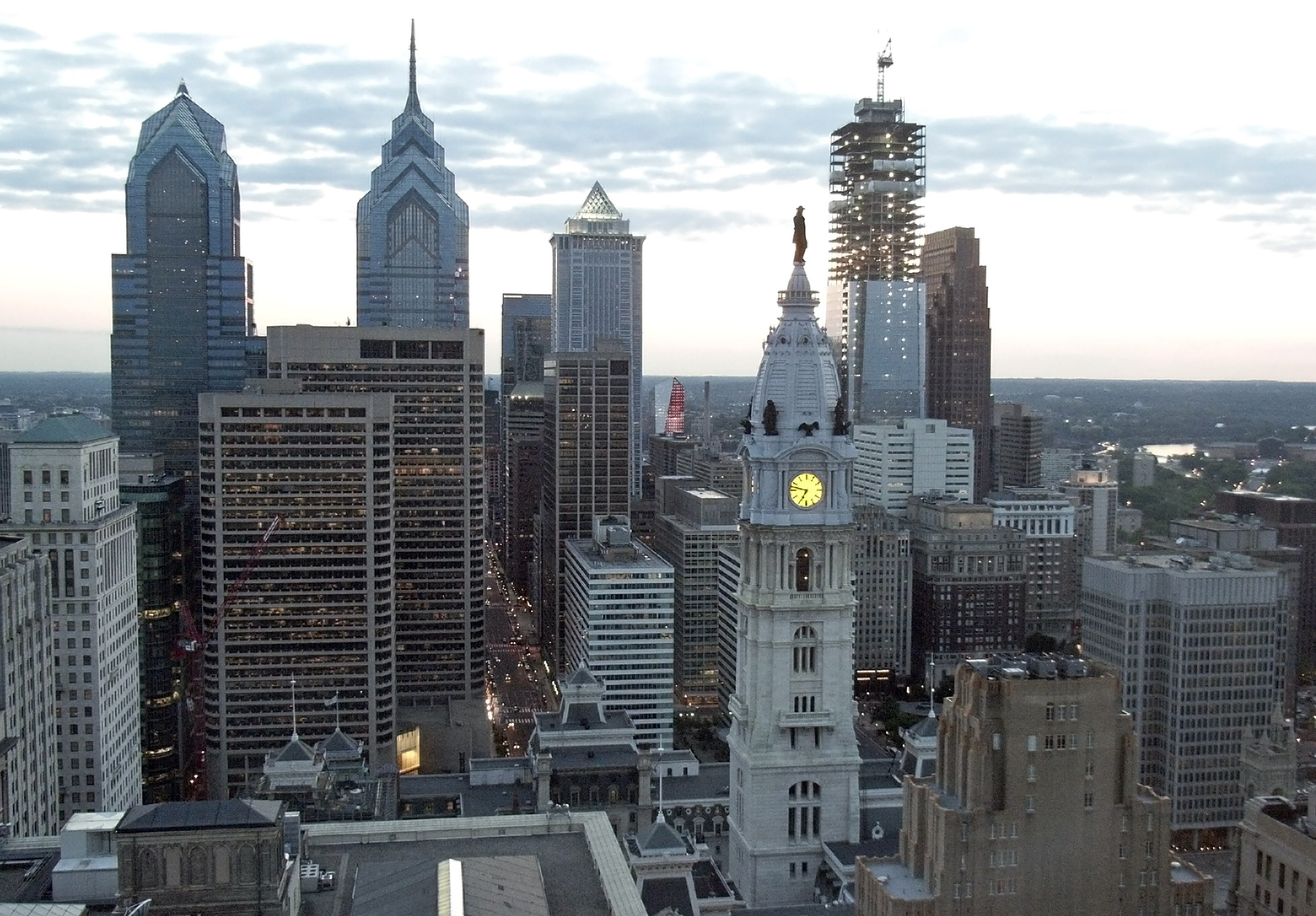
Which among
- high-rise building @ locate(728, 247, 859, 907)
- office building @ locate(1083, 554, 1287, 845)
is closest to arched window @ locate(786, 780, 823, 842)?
high-rise building @ locate(728, 247, 859, 907)

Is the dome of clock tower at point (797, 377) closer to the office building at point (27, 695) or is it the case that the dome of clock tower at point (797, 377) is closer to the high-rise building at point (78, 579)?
the office building at point (27, 695)

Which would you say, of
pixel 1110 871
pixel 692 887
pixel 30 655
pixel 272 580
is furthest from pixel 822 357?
pixel 272 580

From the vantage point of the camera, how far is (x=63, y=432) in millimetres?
121562

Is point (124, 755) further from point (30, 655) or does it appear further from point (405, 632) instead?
point (405, 632)

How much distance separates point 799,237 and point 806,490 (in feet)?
71.4

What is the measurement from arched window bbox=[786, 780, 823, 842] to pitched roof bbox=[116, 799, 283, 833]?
6260 cm

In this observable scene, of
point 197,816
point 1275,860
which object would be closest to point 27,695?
point 197,816

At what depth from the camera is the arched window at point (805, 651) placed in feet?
357

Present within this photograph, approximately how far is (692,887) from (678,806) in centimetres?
3459

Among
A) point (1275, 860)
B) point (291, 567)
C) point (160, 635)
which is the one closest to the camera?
point (1275, 860)

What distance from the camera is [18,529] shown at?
115000 millimetres

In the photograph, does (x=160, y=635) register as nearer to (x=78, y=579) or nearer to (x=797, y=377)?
(x=78, y=579)

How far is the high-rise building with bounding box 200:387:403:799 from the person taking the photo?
171m

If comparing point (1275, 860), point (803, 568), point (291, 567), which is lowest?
point (1275, 860)
